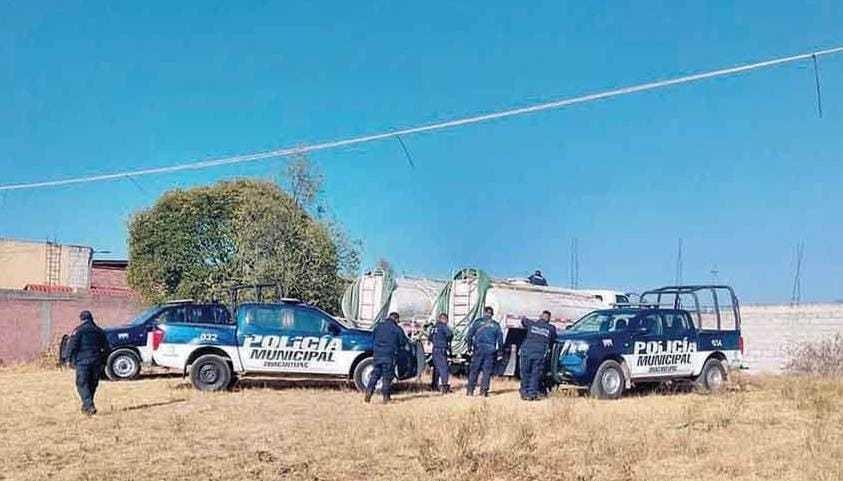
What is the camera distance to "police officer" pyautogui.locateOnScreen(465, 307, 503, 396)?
686 inches

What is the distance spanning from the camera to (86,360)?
1376 cm

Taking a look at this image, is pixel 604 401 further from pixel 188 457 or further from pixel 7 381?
pixel 7 381

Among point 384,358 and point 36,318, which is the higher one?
point 36,318

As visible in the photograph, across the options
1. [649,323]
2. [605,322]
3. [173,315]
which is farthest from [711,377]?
Result: [173,315]

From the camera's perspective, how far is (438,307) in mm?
22062

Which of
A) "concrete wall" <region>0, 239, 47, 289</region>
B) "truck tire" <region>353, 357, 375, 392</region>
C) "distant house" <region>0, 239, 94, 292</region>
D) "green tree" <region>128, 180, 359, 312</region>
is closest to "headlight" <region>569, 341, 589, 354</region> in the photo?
"truck tire" <region>353, 357, 375, 392</region>

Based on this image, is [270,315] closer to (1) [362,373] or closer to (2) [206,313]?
(1) [362,373]

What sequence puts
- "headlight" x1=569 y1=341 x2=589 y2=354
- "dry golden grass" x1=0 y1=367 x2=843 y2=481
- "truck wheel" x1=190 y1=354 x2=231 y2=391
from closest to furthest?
"dry golden grass" x1=0 y1=367 x2=843 y2=481 → "headlight" x1=569 y1=341 x2=589 y2=354 → "truck wheel" x1=190 y1=354 x2=231 y2=391

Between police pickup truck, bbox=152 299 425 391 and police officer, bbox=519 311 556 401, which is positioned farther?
police pickup truck, bbox=152 299 425 391

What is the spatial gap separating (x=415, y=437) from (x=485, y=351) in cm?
619

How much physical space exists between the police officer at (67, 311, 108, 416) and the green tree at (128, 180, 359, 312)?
14221 mm

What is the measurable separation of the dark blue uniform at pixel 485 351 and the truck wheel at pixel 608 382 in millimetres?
2026

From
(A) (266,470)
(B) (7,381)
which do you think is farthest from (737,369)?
(B) (7,381)

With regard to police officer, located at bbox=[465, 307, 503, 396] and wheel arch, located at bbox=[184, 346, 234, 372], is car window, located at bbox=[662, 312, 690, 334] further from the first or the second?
wheel arch, located at bbox=[184, 346, 234, 372]
